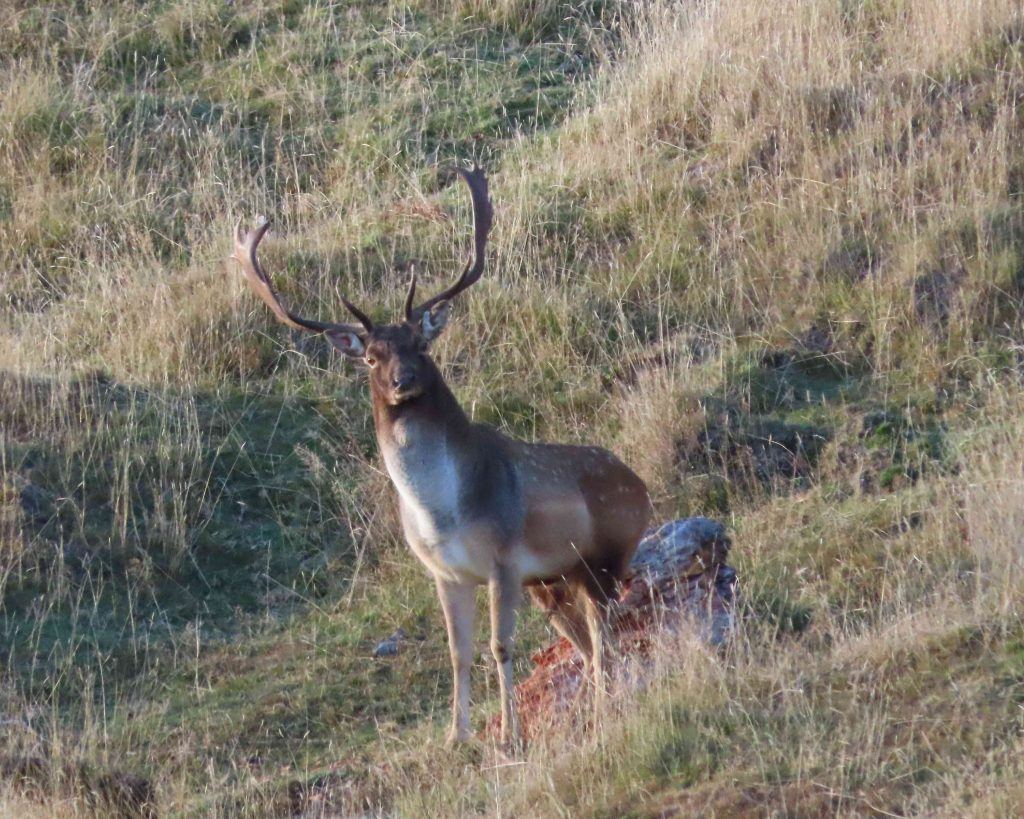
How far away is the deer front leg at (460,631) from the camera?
7.65m

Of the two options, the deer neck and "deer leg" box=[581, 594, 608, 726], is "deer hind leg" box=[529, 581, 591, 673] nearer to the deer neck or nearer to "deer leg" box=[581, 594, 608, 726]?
"deer leg" box=[581, 594, 608, 726]

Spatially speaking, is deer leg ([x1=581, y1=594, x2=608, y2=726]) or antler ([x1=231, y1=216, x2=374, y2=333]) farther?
antler ([x1=231, y1=216, x2=374, y2=333])

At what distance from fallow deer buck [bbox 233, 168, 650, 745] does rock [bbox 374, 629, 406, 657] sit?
122 centimetres

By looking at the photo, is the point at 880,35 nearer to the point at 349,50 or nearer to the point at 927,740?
the point at 349,50

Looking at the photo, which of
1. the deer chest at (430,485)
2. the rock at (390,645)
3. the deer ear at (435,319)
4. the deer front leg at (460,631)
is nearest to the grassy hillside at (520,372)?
the rock at (390,645)

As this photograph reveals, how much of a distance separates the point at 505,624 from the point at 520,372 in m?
3.68

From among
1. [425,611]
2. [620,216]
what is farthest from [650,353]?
[425,611]

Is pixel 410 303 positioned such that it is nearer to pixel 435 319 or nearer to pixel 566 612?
pixel 435 319

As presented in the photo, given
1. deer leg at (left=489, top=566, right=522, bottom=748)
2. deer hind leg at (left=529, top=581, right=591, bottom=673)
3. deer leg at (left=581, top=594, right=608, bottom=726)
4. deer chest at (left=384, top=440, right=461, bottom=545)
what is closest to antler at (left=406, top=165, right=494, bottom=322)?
deer chest at (left=384, top=440, right=461, bottom=545)

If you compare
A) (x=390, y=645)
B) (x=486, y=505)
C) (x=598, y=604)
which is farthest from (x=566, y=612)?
(x=390, y=645)

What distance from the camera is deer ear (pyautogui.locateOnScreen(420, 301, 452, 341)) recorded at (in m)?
7.65

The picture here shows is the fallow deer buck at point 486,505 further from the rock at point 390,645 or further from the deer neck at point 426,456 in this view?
the rock at point 390,645

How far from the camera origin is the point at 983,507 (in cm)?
799

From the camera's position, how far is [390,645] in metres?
8.93
